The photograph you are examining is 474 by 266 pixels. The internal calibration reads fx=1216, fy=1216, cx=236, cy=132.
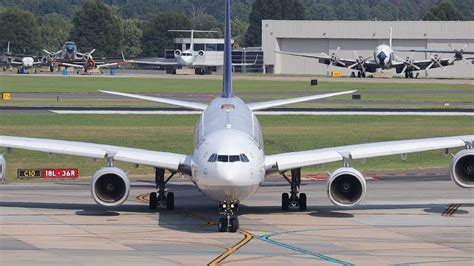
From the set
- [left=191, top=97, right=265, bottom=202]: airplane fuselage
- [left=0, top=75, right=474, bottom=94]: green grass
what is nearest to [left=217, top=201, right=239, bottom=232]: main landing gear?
[left=191, top=97, right=265, bottom=202]: airplane fuselage

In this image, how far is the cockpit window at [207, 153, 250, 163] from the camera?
32562mm

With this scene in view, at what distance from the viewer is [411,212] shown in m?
38.3

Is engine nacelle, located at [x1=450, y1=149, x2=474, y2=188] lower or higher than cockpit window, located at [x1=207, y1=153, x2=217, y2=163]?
lower

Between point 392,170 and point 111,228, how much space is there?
22647 millimetres

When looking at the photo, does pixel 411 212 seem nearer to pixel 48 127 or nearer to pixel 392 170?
pixel 392 170

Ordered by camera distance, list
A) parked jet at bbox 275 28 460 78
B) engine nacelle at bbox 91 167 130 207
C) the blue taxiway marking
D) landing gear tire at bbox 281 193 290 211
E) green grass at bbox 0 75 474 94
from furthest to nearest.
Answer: parked jet at bbox 275 28 460 78, green grass at bbox 0 75 474 94, landing gear tire at bbox 281 193 290 211, engine nacelle at bbox 91 167 130 207, the blue taxiway marking

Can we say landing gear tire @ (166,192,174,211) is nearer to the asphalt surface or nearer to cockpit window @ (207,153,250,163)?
the asphalt surface

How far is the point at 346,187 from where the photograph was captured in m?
35.9

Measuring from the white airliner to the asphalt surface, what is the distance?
0.77 meters

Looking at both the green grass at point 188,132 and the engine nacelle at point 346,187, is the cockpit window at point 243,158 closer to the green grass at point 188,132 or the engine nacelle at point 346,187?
the engine nacelle at point 346,187

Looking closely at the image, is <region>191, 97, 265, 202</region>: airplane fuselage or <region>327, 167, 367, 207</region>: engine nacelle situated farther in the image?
<region>327, 167, 367, 207</region>: engine nacelle

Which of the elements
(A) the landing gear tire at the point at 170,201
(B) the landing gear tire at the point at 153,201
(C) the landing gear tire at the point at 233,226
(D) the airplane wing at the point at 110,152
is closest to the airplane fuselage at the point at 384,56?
(A) the landing gear tire at the point at 170,201

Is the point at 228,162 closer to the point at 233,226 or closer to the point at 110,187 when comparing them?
the point at 233,226

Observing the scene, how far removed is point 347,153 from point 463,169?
3.82m
